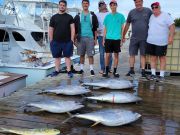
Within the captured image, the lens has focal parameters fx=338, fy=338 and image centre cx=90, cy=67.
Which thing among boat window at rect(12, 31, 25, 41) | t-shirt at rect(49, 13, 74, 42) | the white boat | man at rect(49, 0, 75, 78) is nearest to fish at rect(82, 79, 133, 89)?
man at rect(49, 0, 75, 78)

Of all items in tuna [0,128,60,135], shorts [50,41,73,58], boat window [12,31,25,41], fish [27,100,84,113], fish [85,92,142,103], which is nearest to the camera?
tuna [0,128,60,135]

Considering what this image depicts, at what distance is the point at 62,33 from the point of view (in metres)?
7.19

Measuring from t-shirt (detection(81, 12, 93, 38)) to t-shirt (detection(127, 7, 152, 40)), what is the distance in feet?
3.11

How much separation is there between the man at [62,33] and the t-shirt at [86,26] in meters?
0.37

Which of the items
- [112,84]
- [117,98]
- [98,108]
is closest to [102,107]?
[98,108]

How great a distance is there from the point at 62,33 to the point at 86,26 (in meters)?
0.62

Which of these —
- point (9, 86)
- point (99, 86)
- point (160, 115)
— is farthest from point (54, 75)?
point (160, 115)

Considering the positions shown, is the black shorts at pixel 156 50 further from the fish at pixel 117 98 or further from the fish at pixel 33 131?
the fish at pixel 33 131

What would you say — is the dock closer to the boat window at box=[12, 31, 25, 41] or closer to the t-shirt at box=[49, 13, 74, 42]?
the t-shirt at box=[49, 13, 74, 42]

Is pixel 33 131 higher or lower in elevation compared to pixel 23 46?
lower

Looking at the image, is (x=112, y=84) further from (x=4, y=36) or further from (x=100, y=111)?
(x=4, y=36)

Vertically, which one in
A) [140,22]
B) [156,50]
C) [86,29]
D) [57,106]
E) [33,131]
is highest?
[140,22]

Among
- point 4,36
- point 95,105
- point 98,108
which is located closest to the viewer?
point 98,108

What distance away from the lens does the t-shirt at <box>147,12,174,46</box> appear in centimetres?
672
